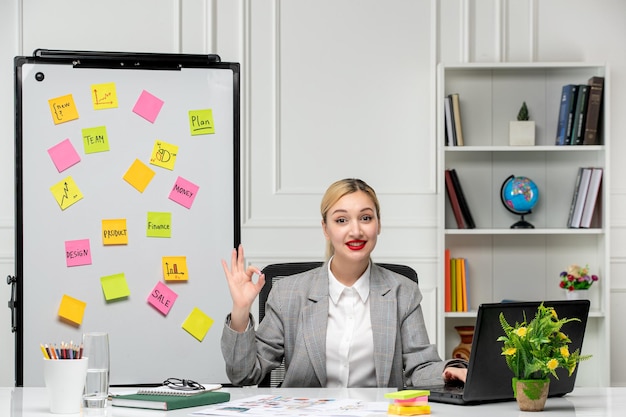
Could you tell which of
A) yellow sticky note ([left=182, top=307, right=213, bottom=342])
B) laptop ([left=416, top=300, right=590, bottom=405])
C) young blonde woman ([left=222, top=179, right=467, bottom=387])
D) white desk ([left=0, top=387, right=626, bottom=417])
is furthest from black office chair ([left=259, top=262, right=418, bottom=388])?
yellow sticky note ([left=182, top=307, right=213, bottom=342])

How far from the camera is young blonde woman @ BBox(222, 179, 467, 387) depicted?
2400 millimetres

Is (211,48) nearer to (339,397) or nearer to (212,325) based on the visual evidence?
(212,325)

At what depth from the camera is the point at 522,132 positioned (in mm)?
3988

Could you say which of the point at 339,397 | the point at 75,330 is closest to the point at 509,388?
the point at 339,397

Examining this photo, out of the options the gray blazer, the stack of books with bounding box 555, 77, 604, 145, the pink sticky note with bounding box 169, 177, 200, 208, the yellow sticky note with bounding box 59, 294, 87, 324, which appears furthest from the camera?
the stack of books with bounding box 555, 77, 604, 145

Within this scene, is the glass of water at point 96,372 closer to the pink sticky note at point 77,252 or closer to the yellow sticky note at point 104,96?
the pink sticky note at point 77,252

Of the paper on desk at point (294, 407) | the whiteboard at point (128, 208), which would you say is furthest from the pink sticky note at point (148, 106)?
the paper on desk at point (294, 407)

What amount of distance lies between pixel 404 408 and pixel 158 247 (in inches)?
83.9

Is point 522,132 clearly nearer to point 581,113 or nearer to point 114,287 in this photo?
point 581,113

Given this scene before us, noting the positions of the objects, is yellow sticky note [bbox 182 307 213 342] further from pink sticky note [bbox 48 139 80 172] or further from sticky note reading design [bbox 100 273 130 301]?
pink sticky note [bbox 48 139 80 172]

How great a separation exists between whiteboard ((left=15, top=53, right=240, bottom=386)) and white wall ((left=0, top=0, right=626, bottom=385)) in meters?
0.23

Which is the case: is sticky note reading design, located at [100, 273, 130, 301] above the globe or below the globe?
below

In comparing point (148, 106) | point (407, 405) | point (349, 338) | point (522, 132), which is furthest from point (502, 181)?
point (407, 405)

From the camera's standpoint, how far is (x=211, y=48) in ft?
13.1
